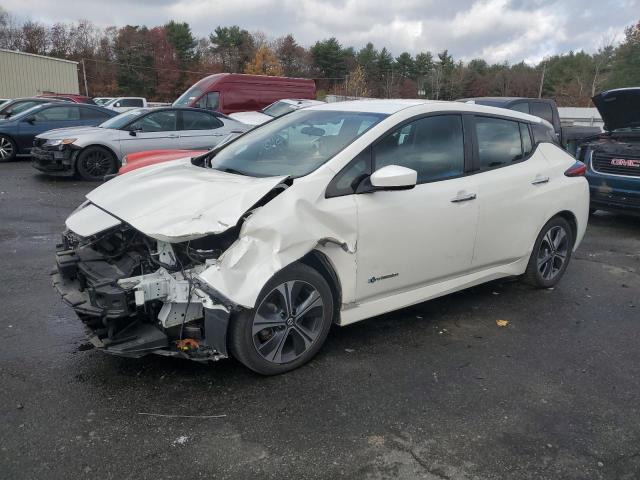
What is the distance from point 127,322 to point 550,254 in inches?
152

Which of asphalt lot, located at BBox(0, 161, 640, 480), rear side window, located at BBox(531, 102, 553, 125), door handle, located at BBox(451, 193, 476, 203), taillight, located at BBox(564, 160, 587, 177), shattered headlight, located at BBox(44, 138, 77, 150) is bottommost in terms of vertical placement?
asphalt lot, located at BBox(0, 161, 640, 480)

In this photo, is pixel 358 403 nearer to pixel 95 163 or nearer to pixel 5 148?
pixel 95 163

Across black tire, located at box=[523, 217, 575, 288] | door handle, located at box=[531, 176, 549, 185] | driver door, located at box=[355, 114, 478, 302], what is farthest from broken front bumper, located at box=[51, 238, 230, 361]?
black tire, located at box=[523, 217, 575, 288]

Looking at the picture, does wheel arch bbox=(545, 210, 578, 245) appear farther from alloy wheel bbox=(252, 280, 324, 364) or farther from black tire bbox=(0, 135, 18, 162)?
black tire bbox=(0, 135, 18, 162)

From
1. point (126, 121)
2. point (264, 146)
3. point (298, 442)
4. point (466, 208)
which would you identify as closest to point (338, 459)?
point (298, 442)

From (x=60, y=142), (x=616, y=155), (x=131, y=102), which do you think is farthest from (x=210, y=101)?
(x=131, y=102)

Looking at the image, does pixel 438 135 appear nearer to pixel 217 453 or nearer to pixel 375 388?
pixel 375 388

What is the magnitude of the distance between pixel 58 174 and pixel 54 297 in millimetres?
6949

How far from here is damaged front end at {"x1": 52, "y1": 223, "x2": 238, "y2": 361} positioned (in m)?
3.00

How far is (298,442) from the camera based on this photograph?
2738 mm

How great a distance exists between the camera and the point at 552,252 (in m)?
5.10

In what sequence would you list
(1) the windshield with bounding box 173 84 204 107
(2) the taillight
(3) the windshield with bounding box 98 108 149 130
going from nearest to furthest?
(2) the taillight, (3) the windshield with bounding box 98 108 149 130, (1) the windshield with bounding box 173 84 204 107

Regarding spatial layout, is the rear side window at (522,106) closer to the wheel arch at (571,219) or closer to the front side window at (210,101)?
the wheel arch at (571,219)

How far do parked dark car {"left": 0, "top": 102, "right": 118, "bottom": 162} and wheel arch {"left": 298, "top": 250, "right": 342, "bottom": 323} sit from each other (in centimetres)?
1174
